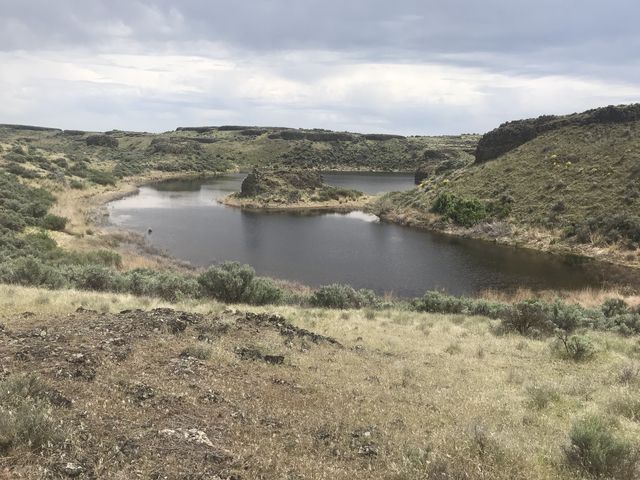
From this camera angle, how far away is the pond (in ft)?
117

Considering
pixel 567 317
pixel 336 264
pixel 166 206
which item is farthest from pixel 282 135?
pixel 567 317

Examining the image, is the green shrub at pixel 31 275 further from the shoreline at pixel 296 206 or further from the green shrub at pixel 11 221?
the shoreline at pixel 296 206

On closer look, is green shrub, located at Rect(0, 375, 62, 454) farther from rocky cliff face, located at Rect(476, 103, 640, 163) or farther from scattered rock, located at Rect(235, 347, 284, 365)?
rocky cliff face, located at Rect(476, 103, 640, 163)

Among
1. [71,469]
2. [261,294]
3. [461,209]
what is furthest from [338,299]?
[461,209]

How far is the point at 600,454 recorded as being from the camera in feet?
19.9

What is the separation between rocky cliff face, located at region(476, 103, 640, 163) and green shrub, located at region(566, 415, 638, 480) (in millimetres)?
66922

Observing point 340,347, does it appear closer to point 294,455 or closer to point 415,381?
point 415,381

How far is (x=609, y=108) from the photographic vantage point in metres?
63.5

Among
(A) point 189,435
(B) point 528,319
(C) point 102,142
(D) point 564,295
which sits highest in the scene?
(C) point 102,142

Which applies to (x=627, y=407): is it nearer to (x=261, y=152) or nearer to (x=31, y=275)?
(x=31, y=275)

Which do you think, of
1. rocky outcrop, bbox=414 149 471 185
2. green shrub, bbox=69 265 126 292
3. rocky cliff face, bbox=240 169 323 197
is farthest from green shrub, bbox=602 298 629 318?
rocky cliff face, bbox=240 169 323 197

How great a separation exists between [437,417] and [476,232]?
48448mm

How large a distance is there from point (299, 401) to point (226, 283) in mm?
13432

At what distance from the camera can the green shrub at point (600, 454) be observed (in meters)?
5.98
